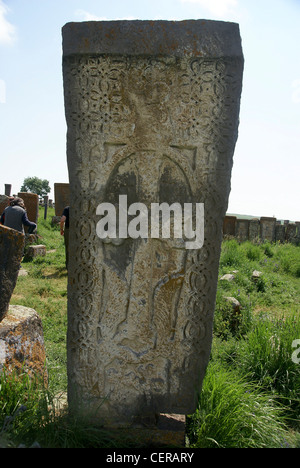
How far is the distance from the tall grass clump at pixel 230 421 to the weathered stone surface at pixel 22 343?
43.3 inches

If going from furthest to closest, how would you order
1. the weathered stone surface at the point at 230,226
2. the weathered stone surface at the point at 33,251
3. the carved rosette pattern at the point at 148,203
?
the weathered stone surface at the point at 230,226 < the weathered stone surface at the point at 33,251 < the carved rosette pattern at the point at 148,203

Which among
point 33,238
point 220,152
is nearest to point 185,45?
point 220,152

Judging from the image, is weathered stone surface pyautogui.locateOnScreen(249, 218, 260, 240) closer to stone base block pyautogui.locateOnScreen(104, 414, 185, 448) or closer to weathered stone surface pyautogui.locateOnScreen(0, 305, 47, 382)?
weathered stone surface pyautogui.locateOnScreen(0, 305, 47, 382)

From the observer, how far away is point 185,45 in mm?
2260

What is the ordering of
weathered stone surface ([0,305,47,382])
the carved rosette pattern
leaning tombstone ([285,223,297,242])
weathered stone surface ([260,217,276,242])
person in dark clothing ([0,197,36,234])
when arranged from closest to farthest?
1. the carved rosette pattern
2. weathered stone surface ([0,305,47,382])
3. person in dark clothing ([0,197,36,234])
4. weathered stone surface ([260,217,276,242])
5. leaning tombstone ([285,223,297,242])

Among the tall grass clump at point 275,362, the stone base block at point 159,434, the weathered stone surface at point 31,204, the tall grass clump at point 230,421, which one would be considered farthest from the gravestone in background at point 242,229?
the stone base block at point 159,434

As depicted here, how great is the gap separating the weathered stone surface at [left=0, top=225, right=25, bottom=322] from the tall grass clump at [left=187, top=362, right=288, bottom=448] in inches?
60.1

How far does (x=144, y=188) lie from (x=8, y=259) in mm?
1150

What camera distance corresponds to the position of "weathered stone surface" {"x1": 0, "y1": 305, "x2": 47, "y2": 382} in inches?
102

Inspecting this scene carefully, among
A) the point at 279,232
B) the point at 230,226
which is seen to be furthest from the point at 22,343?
the point at 279,232

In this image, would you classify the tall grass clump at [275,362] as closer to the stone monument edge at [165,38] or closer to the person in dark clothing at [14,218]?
Result: the stone monument edge at [165,38]

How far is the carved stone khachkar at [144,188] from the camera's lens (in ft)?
7.50

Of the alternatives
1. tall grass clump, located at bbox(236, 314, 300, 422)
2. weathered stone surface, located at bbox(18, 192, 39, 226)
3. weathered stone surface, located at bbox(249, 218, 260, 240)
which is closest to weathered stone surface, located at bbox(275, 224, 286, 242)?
weathered stone surface, located at bbox(249, 218, 260, 240)

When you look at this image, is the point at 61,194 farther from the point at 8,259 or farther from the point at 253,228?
the point at 8,259
